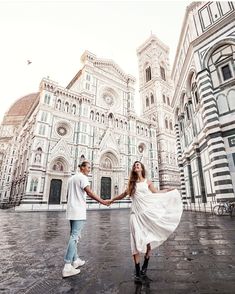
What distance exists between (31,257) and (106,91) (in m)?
33.9

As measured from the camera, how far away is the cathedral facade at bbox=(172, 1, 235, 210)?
9.98m

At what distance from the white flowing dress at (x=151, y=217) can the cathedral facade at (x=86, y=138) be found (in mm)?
21830

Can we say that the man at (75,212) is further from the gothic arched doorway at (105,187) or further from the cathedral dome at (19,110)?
the cathedral dome at (19,110)

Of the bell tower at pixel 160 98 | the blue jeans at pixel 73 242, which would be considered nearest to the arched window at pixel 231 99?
the blue jeans at pixel 73 242

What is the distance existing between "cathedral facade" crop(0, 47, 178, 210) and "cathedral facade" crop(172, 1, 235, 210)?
623 inches

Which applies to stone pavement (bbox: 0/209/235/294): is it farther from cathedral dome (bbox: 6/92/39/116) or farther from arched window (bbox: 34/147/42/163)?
cathedral dome (bbox: 6/92/39/116)

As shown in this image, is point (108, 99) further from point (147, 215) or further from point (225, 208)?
point (147, 215)

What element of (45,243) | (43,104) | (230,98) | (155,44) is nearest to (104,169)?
(43,104)

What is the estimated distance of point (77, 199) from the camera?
110 inches

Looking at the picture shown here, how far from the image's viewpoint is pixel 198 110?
42.0 ft

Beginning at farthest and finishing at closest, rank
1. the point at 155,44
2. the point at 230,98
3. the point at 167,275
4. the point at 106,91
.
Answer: the point at 155,44 → the point at 106,91 → the point at 230,98 → the point at 167,275

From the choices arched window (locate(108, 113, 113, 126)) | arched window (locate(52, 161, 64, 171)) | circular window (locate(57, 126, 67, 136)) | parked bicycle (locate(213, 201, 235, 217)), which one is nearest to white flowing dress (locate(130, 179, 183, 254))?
parked bicycle (locate(213, 201, 235, 217))

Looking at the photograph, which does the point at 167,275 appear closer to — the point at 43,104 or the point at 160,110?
the point at 43,104

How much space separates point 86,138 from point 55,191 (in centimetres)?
894
